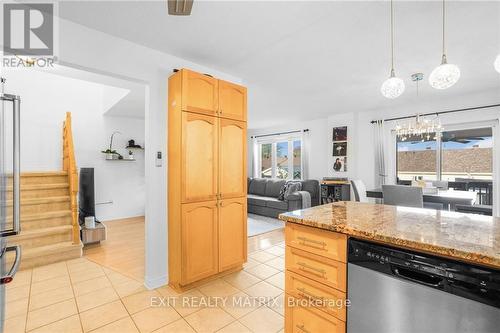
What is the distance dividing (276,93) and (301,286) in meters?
3.33

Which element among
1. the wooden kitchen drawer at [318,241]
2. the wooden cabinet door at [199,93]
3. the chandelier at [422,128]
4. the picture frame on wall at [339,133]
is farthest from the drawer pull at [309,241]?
the picture frame on wall at [339,133]

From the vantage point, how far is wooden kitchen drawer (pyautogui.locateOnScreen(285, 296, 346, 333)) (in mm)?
1293

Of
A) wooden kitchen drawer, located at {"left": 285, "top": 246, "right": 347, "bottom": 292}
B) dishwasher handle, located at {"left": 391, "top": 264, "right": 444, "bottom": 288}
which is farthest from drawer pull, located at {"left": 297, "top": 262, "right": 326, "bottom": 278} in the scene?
dishwasher handle, located at {"left": 391, "top": 264, "right": 444, "bottom": 288}

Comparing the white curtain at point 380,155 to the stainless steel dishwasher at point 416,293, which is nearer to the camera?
the stainless steel dishwasher at point 416,293

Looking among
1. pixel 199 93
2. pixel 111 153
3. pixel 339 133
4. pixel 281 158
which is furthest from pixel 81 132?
pixel 339 133

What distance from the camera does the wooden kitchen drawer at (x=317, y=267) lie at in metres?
1.27

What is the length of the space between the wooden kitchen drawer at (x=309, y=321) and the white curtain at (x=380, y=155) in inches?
169

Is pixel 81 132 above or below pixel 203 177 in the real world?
above

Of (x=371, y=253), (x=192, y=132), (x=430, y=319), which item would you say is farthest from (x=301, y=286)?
(x=192, y=132)

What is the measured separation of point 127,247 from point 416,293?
3.75 m

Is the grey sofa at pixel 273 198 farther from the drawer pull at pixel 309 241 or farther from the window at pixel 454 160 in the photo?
the drawer pull at pixel 309 241

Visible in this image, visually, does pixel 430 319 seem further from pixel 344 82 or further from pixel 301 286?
pixel 344 82

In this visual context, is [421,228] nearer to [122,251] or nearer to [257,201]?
[122,251]

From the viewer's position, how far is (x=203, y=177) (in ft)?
8.02
